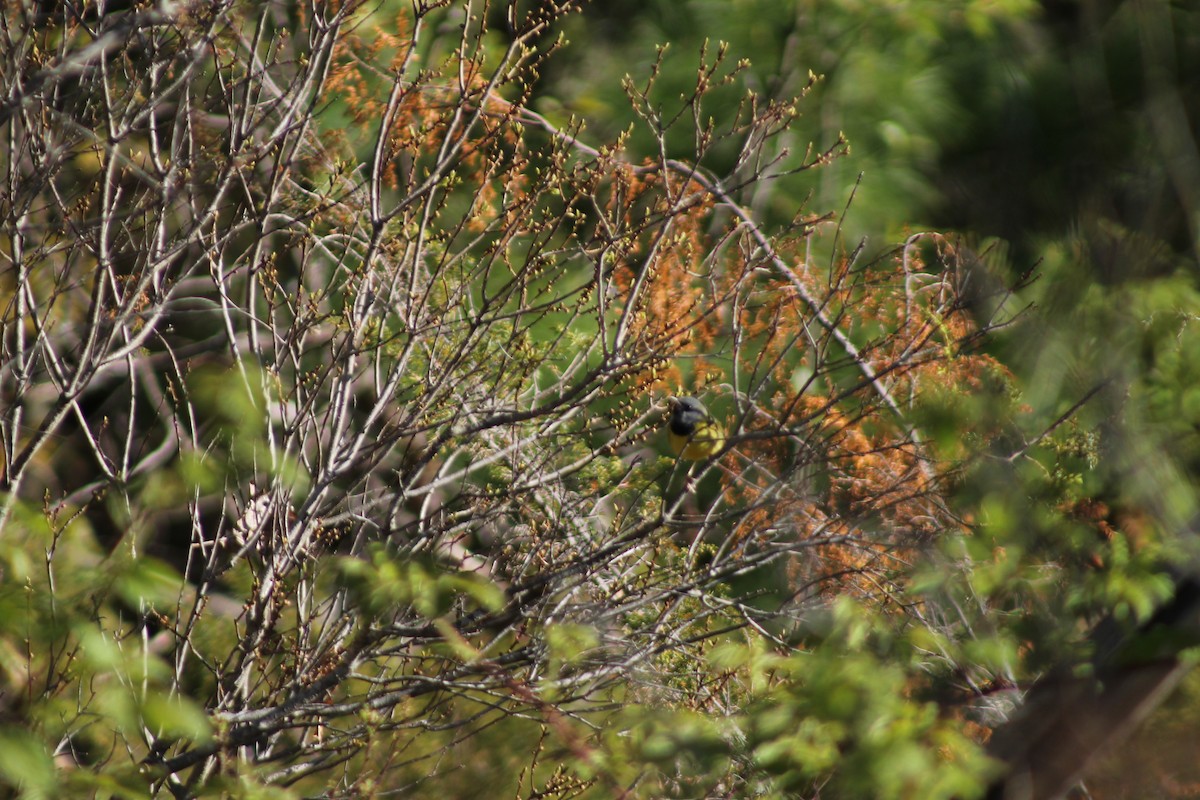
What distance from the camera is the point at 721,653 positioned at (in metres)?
2.38

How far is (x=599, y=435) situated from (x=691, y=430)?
57cm

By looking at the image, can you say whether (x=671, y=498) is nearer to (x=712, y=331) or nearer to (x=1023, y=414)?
(x=712, y=331)

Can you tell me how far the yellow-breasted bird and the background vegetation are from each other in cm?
18

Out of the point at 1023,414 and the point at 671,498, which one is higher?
the point at 1023,414

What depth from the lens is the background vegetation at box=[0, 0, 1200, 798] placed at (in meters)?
1.76

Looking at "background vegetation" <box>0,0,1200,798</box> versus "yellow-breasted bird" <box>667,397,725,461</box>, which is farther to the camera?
"yellow-breasted bird" <box>667,397,725,461</box>

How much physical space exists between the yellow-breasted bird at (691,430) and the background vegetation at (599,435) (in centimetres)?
18

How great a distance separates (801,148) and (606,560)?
426cm

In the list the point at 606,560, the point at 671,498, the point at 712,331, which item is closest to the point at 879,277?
the point at 712,331

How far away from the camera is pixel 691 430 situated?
490cm

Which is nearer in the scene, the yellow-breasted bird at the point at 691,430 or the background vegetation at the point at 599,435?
the background vegetation at the point at 599,435

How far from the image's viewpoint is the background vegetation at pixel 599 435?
1.76m

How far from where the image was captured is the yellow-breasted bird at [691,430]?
4.54 m

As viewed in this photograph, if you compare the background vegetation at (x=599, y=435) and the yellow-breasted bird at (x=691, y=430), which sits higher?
the background vegetation at (x=599, y=435)
